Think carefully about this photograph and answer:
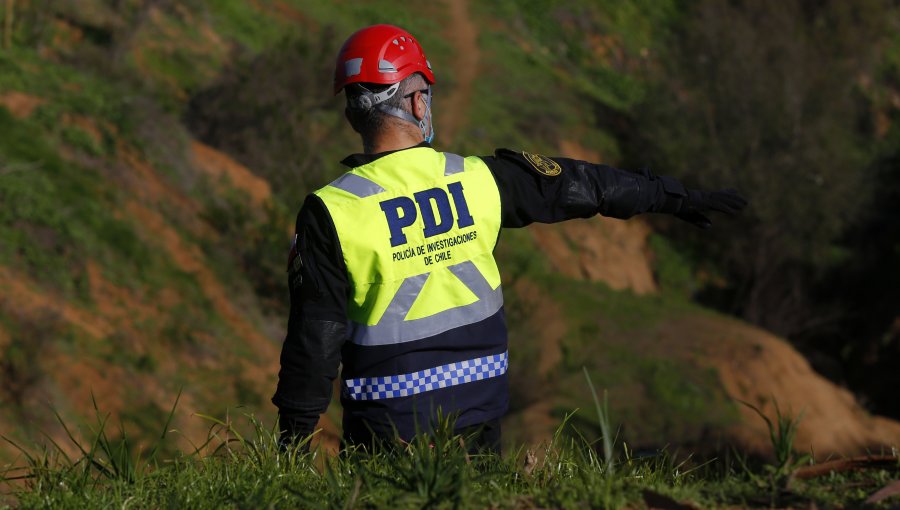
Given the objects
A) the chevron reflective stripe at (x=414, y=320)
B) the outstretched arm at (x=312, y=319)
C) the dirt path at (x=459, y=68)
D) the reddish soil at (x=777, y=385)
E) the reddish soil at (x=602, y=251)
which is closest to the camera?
the outstretched arm at (x=312, y=319)

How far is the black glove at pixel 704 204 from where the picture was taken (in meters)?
4.30

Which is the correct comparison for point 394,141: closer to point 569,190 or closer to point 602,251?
point 569,190

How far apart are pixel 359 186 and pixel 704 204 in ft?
4.84

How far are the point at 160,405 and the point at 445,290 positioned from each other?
941 centimetres

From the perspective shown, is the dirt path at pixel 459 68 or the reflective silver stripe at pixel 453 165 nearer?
the reflective silver stripe at pixel 453 165

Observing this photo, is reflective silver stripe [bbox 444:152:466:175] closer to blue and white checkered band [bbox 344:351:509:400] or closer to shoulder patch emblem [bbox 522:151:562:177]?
shoulder patch emblem [bbox 522:151:562:177]

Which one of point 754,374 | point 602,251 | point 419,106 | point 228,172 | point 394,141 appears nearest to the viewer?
point 394,141

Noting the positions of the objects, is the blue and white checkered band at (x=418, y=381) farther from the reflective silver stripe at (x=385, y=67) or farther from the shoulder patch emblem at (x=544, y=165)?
the reflective silver stripe at (x=385, y=67)

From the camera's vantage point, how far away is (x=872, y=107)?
4891cm

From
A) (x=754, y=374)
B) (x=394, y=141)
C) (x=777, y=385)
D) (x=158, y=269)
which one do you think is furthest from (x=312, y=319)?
(x=777, y=385)

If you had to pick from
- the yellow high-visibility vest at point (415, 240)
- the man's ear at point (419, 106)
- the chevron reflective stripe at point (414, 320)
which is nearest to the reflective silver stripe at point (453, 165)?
the yellow high-visibility vest at point (415, 240)

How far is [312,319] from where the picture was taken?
11.8ft

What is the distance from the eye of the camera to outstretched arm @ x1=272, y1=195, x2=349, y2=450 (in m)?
3.59

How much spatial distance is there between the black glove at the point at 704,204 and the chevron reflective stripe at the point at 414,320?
3.27 ft
